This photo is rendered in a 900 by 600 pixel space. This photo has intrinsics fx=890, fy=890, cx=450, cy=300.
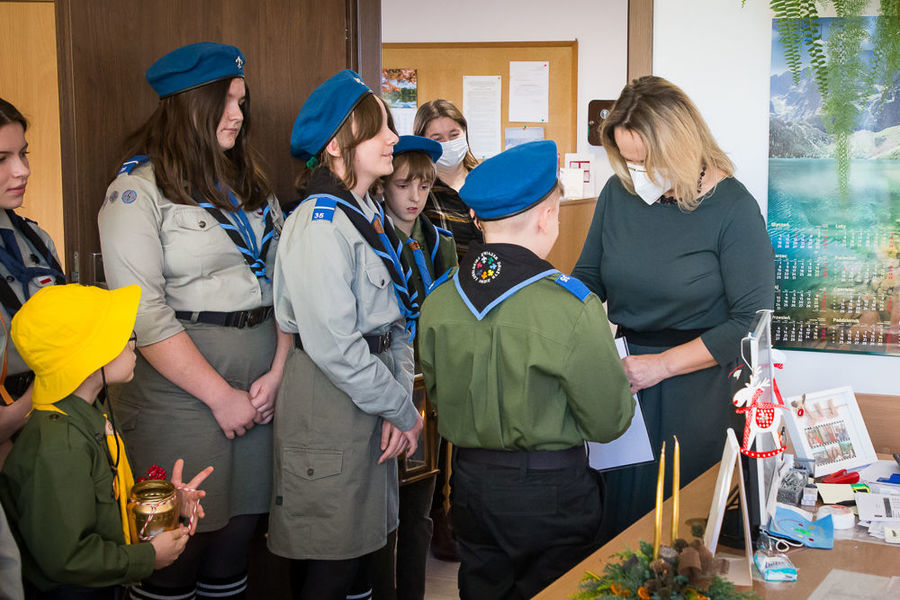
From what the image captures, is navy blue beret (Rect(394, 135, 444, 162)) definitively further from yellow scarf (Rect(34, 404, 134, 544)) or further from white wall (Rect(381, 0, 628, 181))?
white wall (Rect(381, 0, 628, 181))

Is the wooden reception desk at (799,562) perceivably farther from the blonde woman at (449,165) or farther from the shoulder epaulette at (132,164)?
the blonde woman at (449,165)

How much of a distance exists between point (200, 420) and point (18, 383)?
402 mm

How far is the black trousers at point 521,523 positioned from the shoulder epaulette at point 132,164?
101 cm

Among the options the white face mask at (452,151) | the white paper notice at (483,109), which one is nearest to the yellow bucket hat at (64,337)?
the white face mask at (452,151)

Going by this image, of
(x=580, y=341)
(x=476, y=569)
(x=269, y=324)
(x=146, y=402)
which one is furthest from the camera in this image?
(x=269, y=324)

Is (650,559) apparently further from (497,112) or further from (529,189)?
(497,112)

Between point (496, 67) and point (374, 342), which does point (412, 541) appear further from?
point (496, 67)

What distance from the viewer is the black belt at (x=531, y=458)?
1746 millimetres

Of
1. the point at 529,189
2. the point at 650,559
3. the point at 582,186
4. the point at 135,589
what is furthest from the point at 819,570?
the point at 582,186

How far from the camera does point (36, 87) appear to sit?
381 cm

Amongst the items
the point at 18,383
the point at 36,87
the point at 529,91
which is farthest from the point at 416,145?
the point at 529,91

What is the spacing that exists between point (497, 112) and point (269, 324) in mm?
3861

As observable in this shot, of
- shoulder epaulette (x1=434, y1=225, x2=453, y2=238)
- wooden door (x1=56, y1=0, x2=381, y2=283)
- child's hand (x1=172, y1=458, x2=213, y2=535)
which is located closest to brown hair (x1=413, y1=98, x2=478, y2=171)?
wooden door (x1=56, y1=0, x2=381, y2=283)

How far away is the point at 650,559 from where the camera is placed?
3.92 ft
